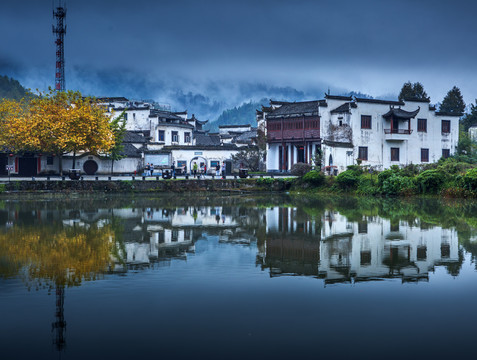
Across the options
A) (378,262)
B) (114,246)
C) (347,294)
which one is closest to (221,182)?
(114,246)

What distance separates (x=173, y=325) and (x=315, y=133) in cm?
4329

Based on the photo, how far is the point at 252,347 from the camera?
→ 7.38m

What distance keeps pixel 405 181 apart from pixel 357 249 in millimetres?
23029

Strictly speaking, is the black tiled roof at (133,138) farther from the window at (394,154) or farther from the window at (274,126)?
the window at (394,154)

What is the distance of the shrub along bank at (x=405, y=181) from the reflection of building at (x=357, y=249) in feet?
46.8

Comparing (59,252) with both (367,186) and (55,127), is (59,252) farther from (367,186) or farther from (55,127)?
(55,127)

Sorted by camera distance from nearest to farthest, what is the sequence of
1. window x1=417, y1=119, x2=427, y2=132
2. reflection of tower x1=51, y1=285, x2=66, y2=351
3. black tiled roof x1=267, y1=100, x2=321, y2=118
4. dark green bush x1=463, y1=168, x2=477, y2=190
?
1. reflection of tower x1=51, y1=285, x2=66, y2=351
2. dark green bush x1=463, y1=168, x2=477, y2=190
3. black tiled roof x1=267, y1=100, x2=321, y2=118
4. window x1=417, y1=119, x2=427, y2=132

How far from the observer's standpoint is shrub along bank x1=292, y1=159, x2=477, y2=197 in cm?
3325

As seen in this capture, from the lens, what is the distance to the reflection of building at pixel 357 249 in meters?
12.0

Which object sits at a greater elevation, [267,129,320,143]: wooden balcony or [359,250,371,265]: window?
[267,129,320,143]: wooden balcony

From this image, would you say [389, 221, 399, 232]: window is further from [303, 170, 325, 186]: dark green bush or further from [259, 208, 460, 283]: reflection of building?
[303, 170, 325, 186]: dark green bush

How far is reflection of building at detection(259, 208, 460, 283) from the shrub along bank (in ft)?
46.8

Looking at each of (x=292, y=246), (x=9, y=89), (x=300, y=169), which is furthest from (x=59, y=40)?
(x=9, y=89)

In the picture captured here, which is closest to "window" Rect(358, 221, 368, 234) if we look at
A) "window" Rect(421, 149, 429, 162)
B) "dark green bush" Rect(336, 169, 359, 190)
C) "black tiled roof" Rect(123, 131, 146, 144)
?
"dark green bush" Rect(336, 169, 359, 190)
